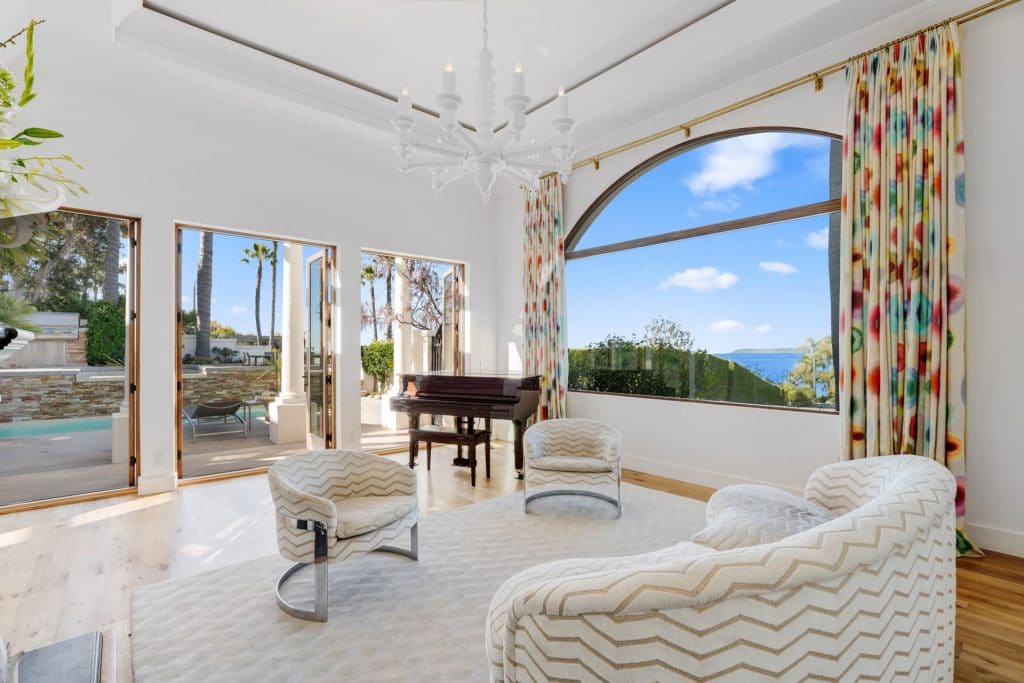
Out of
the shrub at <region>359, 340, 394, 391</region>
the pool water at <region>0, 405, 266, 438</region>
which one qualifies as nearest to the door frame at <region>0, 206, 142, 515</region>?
the pool water at <region>0, 405, 266, 438</region>

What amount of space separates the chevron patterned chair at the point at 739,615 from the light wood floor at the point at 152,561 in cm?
127

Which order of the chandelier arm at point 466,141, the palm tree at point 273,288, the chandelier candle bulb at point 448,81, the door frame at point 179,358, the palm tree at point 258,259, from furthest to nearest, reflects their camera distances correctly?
the palm tree at point 273,288, the palm tree at point 258,259, the door frame at point 179,358, the chandelier arm at point 466,141, the chandelier candle bulb at point 448,81

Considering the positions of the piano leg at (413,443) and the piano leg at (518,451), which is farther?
the piano leg at (413,443)

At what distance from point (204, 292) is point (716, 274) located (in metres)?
5.32

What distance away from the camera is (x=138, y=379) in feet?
14.1

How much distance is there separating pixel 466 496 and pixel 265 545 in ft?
5.23

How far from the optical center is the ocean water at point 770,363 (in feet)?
13.9

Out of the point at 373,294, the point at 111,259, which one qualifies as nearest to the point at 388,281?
the point at 373,294

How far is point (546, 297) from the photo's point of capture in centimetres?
591

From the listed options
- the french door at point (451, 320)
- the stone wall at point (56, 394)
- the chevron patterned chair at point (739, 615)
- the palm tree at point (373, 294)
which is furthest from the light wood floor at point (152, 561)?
the palm tree at point (373, 294)

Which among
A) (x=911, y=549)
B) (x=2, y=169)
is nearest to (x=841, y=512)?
(x=911, y=549)

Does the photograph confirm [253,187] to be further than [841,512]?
Yes

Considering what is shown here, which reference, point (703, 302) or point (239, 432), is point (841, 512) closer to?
point (703, 302)

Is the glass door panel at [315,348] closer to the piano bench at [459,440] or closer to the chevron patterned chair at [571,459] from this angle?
the piano bench at [459,440]
